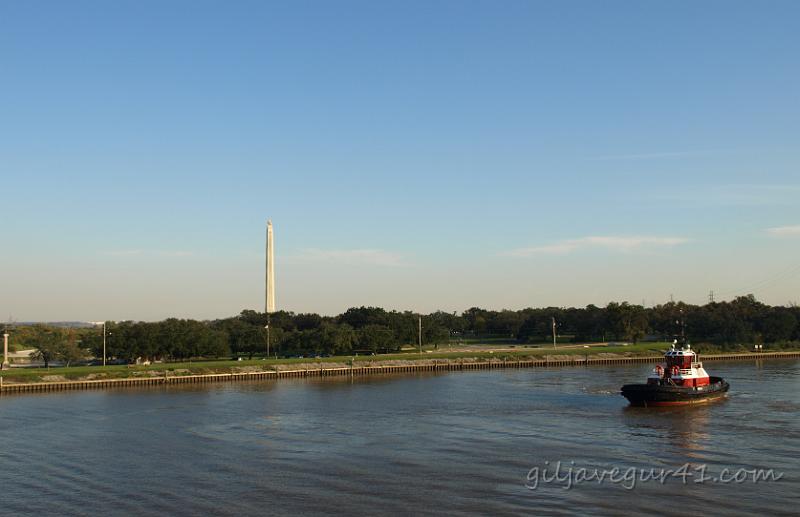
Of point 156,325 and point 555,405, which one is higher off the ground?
point 156,325

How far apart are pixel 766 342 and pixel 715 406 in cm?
12150

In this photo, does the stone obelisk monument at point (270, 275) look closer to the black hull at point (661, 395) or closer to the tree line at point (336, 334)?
the tree line at point (336, 334)

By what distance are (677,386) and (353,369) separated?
6143 centimetres

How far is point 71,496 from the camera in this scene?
39656 mm

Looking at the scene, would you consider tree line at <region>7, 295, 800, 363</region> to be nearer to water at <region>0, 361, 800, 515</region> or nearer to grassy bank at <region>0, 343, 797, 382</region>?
grassy bank at <region>0, 343, 797, 382</region>

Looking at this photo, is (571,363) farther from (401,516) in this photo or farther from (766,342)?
(401,516)

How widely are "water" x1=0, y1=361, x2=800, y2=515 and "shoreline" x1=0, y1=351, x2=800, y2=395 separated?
364 inches

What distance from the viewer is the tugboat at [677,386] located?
7206 centimetres

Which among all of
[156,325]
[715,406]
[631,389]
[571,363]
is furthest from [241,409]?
[571,363]

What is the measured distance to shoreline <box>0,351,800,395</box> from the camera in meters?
97.8

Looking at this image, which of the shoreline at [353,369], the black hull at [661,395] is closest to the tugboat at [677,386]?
the black hull at [661,395]

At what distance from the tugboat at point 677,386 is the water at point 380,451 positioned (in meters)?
1.65

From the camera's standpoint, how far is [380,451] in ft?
164

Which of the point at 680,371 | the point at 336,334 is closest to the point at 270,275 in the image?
the point at 336,334
